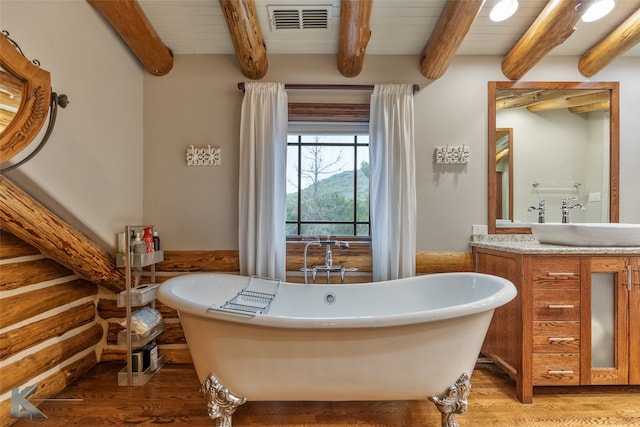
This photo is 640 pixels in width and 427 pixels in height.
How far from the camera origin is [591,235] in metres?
1.79

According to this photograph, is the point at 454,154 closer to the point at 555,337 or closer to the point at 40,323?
the point at 555,337

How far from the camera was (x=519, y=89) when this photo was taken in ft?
7.43

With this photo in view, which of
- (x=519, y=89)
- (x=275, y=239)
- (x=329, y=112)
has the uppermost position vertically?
(x=519, y=89)

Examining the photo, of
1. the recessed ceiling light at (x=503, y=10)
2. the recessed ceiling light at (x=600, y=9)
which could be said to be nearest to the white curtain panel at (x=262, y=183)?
the recessed ceiling light at (x=503, y=10)

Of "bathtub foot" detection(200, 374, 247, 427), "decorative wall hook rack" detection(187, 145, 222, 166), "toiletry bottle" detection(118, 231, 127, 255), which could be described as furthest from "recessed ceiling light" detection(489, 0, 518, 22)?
"toiletry bottle" detection(118, 231, 127, 255)

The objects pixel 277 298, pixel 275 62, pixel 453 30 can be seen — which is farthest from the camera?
pixel 275 62

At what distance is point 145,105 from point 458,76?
2.40 metres

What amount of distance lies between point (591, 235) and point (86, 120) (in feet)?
10.2

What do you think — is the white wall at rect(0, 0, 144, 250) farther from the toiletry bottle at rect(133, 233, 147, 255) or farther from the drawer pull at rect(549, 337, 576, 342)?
the drawer pull at rect(549, 337, 576, 342)

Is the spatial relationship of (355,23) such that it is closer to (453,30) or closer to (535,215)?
(453,30)

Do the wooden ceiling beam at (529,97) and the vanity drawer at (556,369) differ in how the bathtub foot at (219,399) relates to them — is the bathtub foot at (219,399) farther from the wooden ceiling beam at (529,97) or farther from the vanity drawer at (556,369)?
the wooden ceiling beam at (529,97)

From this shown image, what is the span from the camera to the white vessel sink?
174cm

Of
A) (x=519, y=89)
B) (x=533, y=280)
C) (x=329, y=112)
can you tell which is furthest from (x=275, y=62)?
(x=533, y=280)

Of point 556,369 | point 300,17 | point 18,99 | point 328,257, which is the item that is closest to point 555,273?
point 556,369
